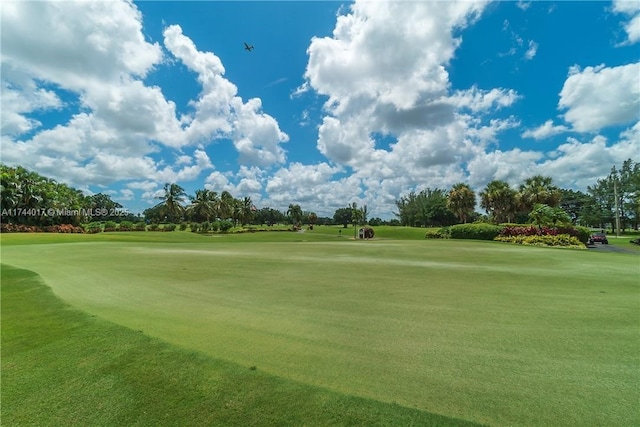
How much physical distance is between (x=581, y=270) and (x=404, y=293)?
955 centimetres

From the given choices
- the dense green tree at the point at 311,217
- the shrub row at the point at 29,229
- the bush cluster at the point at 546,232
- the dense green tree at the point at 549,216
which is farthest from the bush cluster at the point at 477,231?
the dense green tree at the point at 311,217

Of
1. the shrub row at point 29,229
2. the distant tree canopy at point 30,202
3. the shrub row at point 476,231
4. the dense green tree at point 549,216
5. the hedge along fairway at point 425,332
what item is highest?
the distant tree canopy at point 30,202

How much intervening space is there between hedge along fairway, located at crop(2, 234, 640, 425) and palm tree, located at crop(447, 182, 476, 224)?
55827 mm

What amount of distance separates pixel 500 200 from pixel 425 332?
60329 millimetres

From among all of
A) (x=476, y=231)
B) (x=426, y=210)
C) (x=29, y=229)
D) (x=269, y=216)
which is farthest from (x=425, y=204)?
(x=29, y=229)

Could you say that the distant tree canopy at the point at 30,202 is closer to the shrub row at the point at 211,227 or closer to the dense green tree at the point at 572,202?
the shrub row at the point at 211,227

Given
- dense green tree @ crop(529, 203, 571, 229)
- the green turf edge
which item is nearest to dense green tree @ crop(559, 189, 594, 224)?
dense green tree @ crop(529, 203, 571, 229)

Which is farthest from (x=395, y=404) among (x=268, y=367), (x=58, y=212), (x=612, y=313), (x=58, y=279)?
(x=58, y=212)

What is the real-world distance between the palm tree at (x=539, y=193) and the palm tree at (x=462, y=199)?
8905 mm

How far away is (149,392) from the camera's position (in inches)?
130

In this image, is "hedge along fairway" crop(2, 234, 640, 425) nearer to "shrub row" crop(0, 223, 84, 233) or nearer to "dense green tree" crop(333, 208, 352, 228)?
"shrub row" crop(0, 223, 84, 233)

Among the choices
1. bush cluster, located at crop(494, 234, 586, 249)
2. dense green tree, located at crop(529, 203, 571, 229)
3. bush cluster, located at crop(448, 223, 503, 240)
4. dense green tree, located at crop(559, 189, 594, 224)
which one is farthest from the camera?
dense green tree, located at crop(559, 189, 594, 224)

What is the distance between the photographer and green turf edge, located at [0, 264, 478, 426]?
291 cm

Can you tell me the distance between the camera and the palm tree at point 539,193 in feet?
174
